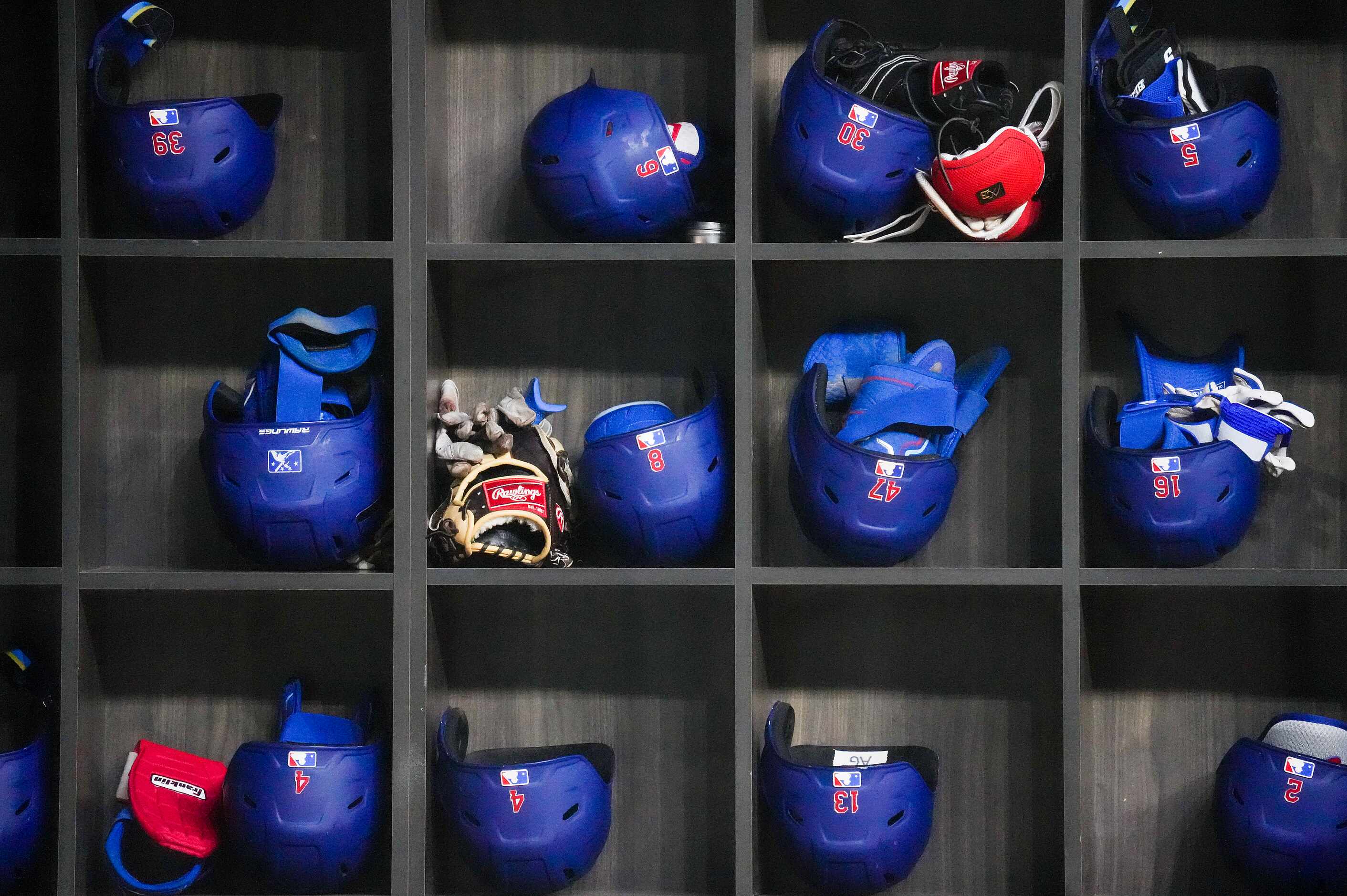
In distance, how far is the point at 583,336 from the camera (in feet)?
6.94

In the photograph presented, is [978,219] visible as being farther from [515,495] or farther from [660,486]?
[515,495]

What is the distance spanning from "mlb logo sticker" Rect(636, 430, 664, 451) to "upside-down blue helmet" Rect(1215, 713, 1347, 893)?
1.04m

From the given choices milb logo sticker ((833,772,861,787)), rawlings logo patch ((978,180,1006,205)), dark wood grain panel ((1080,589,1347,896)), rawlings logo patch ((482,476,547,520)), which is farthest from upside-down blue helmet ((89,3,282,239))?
dark wood grain panel ((1080,589,1347,896))

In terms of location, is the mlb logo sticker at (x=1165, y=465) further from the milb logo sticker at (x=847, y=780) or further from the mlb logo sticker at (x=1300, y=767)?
the milb logo sticker at (x=847, y=780)

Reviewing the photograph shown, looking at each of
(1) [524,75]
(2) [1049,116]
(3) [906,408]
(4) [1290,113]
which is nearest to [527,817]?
(3) [906,408]

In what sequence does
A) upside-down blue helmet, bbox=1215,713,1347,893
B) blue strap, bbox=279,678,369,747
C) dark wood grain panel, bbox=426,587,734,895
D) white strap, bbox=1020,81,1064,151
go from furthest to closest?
dark wood grain panel, bbox=426,587,734,895
blue strap, bbox=279,678,369,747
white strap, bbox=1020,81,1064,151
upside-down blue helmet, bbox=1215,713,1347,893

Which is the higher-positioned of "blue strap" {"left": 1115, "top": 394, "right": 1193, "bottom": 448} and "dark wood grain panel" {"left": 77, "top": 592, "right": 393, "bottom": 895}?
"blue strap" {"left": 1115, "top": 394, "right": 1193, "bottom": 448}

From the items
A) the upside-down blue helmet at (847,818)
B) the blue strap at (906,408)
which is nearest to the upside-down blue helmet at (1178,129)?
the blue strap at (906,408)

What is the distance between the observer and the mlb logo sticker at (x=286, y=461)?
180 cm

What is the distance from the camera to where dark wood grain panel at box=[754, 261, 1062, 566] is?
2.06 m

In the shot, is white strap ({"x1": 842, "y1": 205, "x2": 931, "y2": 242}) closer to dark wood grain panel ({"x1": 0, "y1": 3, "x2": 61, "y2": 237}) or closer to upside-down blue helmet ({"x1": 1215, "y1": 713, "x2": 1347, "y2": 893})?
upside-down blue helmet ({"x1": 1215, "y1": 713, "x2": 1347, "y2": 893})

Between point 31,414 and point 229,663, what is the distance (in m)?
0.54

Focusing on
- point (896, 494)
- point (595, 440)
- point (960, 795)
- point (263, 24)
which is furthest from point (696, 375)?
point (263, 24)

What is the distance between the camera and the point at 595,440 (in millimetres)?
1851
